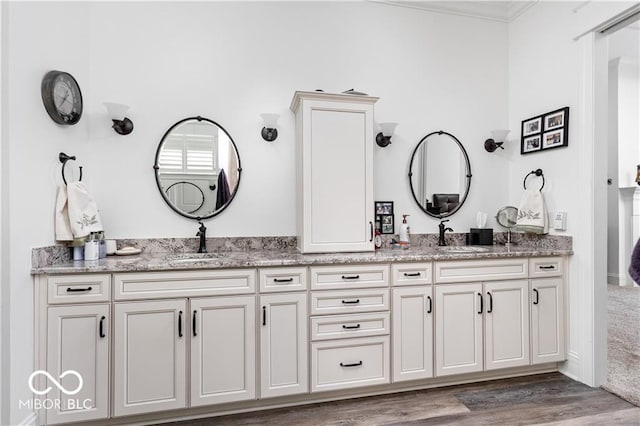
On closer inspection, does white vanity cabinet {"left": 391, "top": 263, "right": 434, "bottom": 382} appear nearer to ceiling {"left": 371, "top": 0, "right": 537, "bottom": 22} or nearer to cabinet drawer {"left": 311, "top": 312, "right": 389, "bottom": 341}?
cabinet drawer {"left": 311, "top": 312, "right": 389, "bottom": 341}

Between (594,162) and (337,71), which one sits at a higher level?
(337,71)

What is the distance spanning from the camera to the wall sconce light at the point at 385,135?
2.94 m

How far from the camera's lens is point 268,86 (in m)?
2.86

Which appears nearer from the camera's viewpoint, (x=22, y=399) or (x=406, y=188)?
(x=22, y=399)

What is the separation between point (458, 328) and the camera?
2.46 m

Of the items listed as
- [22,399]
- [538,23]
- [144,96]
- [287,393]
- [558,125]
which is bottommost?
[287,393]

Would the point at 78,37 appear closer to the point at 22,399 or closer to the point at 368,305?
the point at 22,399

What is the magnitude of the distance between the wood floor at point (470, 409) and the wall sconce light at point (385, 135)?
1.97 m

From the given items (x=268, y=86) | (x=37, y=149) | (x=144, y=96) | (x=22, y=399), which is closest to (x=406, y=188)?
(x=268, y=86)

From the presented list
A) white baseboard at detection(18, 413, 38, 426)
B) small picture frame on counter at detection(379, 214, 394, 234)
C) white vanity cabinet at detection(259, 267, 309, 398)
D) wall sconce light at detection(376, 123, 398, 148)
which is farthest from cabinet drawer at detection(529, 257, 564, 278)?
white baseboard at detection(18, 413, 38, 426)

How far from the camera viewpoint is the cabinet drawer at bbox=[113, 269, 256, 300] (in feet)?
6.56

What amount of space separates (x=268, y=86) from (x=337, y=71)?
2.03ft

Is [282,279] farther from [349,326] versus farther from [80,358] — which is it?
[80,358]

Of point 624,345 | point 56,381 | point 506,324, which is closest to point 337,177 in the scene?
point 506,324
